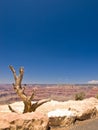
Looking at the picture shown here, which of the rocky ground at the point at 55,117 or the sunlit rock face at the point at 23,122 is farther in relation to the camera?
the rocky ground at the point at 55,117

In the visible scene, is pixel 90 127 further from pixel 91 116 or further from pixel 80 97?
pixel 80 97

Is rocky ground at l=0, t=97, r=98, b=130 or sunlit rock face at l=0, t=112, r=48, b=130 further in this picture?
rocky ground at l=0, t=97, r=98, b=130

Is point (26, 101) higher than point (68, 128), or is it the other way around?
point (26, 101)

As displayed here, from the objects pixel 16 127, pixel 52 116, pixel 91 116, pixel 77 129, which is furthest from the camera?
pixel 91 116

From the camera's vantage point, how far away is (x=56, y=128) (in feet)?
52.7

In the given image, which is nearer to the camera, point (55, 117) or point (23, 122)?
point (23, 122)

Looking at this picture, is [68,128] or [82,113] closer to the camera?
[68,128]

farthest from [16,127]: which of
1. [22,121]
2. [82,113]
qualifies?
[82,113]

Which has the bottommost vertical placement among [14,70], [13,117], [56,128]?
[56,128]

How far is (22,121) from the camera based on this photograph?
1312 cm

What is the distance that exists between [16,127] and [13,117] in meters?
0.64

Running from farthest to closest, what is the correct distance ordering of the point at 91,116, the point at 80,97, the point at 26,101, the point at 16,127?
the point at 80,97, the point at 91,116, the point at 26,101, the point at 16,127

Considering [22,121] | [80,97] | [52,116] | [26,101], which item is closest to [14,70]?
[26,101]

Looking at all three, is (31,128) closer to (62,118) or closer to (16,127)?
(16,127)
